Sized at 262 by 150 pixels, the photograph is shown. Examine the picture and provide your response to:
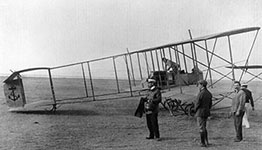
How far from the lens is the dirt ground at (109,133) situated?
6.44 m

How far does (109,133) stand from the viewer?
26.0 ft

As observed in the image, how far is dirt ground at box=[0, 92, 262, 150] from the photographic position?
644 cm

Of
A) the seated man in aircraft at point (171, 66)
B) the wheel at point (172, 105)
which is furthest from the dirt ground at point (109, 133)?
the seated man in aircraft at point (171, 66)

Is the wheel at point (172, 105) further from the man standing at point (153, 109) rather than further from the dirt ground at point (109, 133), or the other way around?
the man standing at point (153, 109)

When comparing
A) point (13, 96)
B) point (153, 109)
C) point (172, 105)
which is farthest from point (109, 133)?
point (13, 96)

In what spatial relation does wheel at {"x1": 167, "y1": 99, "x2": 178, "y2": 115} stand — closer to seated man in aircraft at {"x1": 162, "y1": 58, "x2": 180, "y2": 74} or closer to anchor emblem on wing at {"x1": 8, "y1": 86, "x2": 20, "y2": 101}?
seated man in aircraft at {"x1": 162, "y1": 58, "x2": 180, "y2": 74}

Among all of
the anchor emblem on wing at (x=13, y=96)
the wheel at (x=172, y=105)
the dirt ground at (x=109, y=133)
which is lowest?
the wheel at (x=172, y=105)

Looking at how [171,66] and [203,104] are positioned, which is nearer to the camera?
[203,104]

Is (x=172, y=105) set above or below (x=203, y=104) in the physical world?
below

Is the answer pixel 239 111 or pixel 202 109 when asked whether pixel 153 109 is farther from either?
pixel 239 111

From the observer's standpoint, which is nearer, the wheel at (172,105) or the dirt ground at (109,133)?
the dirt ground at (109,133)

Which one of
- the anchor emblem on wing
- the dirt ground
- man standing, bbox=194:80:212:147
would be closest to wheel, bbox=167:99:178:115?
the dirt ground

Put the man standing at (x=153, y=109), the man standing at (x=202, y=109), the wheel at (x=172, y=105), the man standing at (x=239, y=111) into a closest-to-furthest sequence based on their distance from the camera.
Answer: the man standing at (x=202, y=109) < the man standing at (x=239, y=111) < the man standing at (x=153, y=109) < the wheel at (x=172, y=105)

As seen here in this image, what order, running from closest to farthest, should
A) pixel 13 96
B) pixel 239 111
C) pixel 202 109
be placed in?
pixel 202 109, pixel 239 111, pixel 13 96
